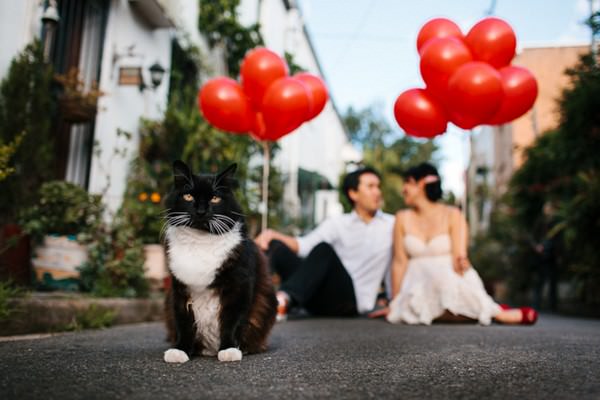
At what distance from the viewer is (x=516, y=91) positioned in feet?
13.2

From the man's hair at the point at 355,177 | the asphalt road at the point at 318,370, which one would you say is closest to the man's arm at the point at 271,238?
the man's hair at the point at 355,177

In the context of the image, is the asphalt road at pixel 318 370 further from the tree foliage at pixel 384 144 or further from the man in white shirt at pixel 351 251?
the tree foliage at pixel 384 144

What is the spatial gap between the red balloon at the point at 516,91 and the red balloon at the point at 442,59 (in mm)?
354

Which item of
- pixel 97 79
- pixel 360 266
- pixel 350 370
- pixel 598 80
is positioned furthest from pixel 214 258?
pixel 598 80

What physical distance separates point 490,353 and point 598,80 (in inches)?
181

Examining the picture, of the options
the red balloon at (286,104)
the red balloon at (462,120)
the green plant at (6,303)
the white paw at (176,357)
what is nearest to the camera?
the white paw at (176,357)

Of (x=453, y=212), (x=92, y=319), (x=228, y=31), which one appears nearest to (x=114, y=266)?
(x=92, y=319)

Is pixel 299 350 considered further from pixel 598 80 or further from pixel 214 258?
pixel 598 80

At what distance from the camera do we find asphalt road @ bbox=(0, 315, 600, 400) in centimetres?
157

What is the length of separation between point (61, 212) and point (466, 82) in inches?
140

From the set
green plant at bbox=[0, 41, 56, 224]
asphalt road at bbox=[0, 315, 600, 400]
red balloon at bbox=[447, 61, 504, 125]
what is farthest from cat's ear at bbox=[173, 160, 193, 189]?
red balloon at bbox=[447, 61, 504, 125]

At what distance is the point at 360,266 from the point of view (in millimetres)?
4941

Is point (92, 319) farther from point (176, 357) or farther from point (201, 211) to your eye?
point (201, 211)

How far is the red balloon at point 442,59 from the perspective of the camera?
3.95 meters
